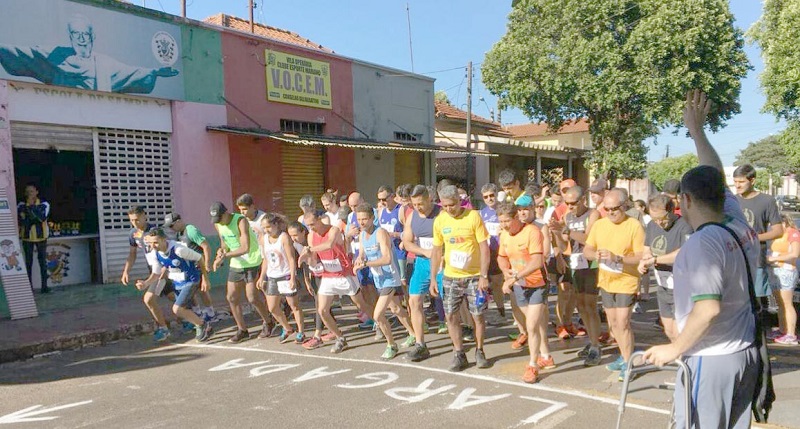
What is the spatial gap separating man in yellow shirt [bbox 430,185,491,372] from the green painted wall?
25.3 ft

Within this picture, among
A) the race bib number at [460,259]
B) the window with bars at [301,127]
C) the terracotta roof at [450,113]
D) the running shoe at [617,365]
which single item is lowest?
the running shoe at [617,365]

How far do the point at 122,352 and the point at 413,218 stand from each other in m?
3.94

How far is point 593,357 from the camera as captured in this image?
5977mm

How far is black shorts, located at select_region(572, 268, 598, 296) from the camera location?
6.20 metres

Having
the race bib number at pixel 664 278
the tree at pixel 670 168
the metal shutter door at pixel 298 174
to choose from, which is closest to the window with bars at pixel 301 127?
the metal shutter door at pixel 298 174

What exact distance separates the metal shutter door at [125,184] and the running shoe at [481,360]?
7397 mm

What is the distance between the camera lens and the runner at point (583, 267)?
19.9 ft

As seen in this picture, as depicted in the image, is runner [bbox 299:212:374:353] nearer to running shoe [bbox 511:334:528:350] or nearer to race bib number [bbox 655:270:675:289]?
running shoe [bbox 511:334:528:350]

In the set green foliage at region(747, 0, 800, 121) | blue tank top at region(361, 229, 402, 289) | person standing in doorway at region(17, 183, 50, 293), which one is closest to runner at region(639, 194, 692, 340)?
blue tank top at region(361, 229, 402, 289)

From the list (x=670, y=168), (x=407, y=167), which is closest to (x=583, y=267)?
(x=407, y=167)

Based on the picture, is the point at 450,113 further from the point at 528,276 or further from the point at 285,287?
the point at 528,276

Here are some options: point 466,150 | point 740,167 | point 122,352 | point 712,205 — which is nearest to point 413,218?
point 740,167

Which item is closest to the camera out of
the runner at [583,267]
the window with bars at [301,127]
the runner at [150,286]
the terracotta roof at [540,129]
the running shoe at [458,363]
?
the running shoe at [458,363]

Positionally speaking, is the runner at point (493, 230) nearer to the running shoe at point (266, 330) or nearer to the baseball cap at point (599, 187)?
the baseball cap at point (599, 187)
